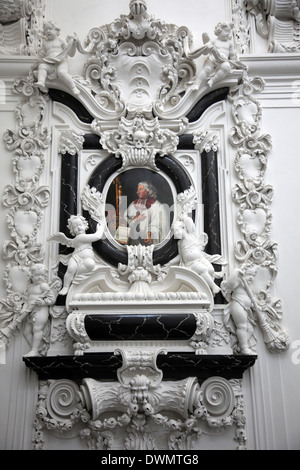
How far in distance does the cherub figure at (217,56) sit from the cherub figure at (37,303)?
9.61ft

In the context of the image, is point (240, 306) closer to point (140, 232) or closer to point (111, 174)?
point (140, 232)

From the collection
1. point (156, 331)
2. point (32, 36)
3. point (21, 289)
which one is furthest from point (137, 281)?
point (32, 36)

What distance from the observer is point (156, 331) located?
5.73 meters

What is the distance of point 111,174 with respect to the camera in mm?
6672

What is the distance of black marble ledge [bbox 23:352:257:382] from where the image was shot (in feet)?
18.4

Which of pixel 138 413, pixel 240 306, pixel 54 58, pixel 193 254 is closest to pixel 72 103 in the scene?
pixel 54 58

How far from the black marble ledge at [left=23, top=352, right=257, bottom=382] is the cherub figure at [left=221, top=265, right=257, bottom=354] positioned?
0.26 m

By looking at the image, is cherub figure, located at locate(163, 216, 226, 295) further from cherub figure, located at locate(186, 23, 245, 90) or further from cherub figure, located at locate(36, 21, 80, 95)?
cherub figure, located at locate(36, 21, 80, 95)

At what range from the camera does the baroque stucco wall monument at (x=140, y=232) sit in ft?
18.5

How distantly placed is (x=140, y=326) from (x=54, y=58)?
3418 millimetres

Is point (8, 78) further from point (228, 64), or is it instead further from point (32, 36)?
point (228, 64)

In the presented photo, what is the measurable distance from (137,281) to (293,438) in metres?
2.30

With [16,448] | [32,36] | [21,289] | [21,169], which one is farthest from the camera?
[32,36]

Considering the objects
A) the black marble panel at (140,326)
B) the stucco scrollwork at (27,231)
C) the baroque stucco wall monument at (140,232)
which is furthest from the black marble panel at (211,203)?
the stucco scrollwork at (27,231)
